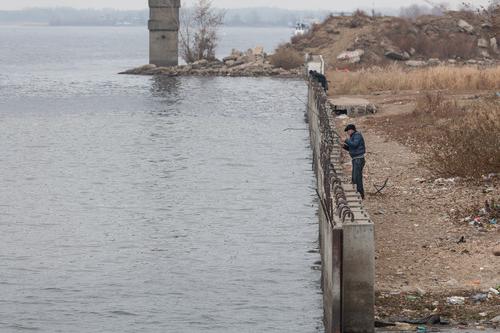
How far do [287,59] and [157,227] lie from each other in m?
64.6

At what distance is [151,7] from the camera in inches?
3802

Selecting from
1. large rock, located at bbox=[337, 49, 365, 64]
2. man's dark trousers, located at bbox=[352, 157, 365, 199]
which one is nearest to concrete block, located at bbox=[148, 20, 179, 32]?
large rock, located at bbox=[337, 49, 365, 64]

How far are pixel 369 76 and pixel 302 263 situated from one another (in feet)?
124

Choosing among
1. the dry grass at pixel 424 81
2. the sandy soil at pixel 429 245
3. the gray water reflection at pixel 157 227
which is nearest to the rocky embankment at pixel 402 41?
the dry grass at pixel 424 81

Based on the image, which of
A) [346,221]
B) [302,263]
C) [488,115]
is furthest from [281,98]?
[346,221]

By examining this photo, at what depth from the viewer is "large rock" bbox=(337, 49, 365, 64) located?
84.5 m

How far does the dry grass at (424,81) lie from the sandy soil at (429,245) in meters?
21.7

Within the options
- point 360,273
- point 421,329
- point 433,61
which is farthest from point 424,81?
point 360,273

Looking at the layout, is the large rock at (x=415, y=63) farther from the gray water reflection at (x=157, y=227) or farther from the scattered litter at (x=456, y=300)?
the scattered litter at (x=456, y=300)

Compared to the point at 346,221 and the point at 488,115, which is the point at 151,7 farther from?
the point at 346,221

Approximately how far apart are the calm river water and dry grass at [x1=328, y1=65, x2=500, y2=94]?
3.56 meters

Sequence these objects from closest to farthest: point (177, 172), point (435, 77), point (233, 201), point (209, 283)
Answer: point (209, 283) < point (233, 201) < point (177, 172) < point (435, 77)

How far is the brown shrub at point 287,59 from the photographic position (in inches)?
3578

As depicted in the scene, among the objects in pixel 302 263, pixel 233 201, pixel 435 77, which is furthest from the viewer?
pixel 435 77
